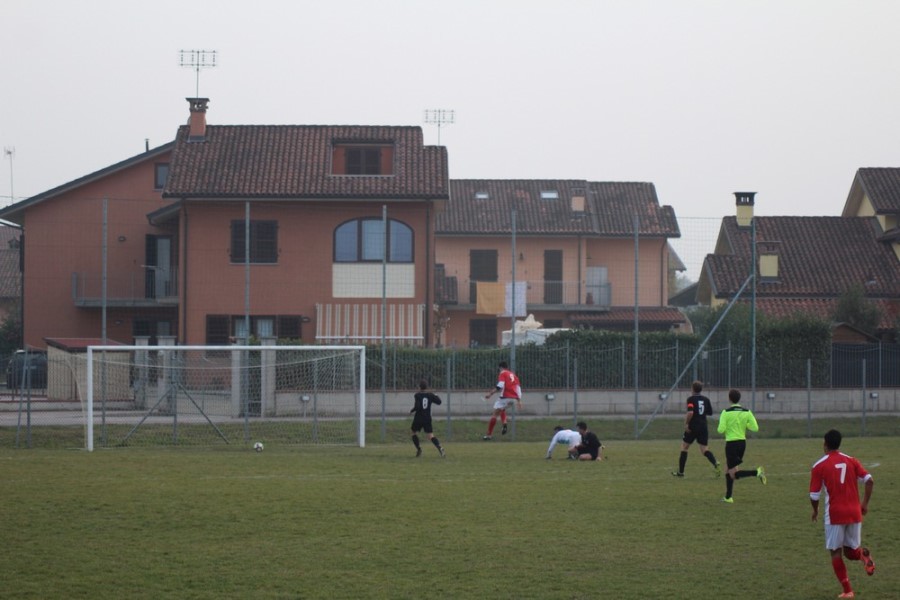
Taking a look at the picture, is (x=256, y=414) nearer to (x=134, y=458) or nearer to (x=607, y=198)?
(x=134, y=458)

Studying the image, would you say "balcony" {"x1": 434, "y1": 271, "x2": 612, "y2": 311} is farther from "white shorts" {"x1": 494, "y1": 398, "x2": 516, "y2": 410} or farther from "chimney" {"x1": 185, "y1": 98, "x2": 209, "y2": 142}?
"white shorts" {"x1": 494, "y1": 398, "x2": 516, "y2": 410}

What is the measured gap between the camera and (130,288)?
4609cm

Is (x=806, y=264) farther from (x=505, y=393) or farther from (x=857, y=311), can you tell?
(x=505, y=393)

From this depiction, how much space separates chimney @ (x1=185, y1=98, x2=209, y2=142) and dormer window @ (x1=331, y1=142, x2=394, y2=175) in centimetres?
503

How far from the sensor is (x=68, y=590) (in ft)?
36.4

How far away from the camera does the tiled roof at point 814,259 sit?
51250mm

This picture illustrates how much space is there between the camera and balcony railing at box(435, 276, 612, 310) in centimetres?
5509

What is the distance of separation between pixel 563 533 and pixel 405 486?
5095 mm

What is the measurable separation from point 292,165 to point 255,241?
4.70 m

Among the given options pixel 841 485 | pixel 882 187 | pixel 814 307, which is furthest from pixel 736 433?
pixel 882 187

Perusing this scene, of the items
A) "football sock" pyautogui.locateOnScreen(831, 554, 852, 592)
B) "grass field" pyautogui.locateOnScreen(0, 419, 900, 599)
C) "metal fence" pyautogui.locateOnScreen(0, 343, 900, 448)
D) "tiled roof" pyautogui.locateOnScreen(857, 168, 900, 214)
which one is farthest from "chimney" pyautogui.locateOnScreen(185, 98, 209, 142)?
"football sock" pyautogui.locateOnScreen(831, 554, 852, 592)

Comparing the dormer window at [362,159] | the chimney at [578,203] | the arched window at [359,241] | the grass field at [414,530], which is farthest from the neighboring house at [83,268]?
the grass field at [414,530]

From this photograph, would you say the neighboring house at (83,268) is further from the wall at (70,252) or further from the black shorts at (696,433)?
the black shorts at (696,433)

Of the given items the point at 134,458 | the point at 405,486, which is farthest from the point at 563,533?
the point at 134,458
